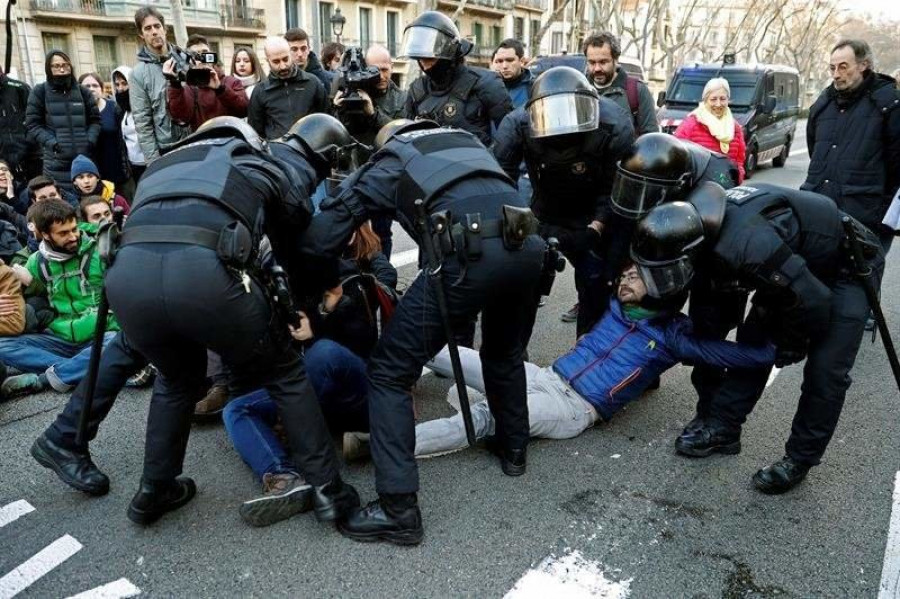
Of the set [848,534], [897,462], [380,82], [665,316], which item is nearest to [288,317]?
[665,316]

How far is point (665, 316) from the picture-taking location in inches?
131

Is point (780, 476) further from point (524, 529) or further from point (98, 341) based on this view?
point (98, 341)

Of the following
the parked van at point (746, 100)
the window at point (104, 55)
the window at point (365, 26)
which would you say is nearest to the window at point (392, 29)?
the window at point (365, 26)

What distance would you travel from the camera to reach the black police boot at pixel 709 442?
3209 millimetres

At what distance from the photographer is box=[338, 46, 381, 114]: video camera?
428 cm

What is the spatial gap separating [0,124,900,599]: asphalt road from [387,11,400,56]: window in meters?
32.7

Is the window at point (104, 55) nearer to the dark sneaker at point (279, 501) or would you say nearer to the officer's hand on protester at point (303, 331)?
the officer's hand on protester at point (303, 331)

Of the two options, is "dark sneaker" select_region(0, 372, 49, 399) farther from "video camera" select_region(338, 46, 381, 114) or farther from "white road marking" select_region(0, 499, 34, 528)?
"video camera" select_region(338, 46, 381, 114)

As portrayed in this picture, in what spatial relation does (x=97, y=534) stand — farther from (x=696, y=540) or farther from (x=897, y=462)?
(x=897, y=462)

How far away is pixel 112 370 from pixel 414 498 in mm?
1304

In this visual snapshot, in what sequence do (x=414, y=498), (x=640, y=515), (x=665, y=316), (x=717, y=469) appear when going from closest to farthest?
1. (x=414, y=498)
2. (x=640, y=515)
3. (x=717, y=469)
4. (x=665, y=316)

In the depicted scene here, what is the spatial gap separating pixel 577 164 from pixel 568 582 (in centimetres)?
206

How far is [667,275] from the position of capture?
2.70 meters

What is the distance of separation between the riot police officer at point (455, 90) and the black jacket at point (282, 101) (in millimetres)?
879
